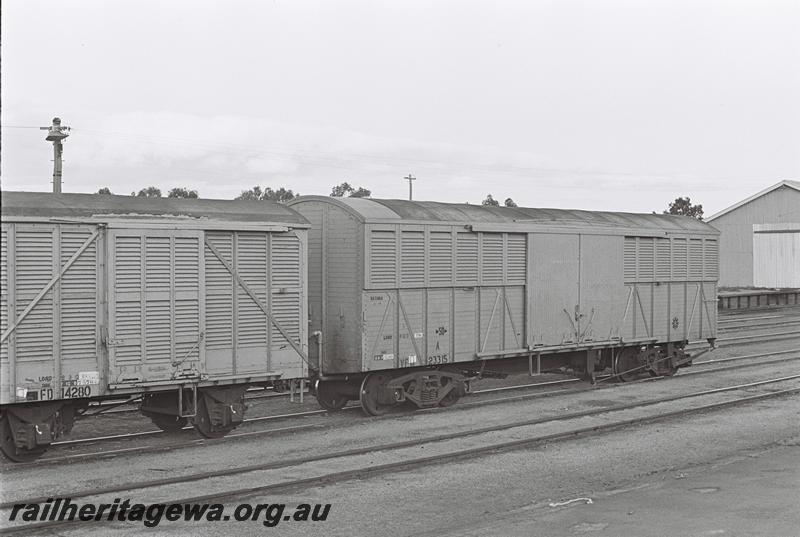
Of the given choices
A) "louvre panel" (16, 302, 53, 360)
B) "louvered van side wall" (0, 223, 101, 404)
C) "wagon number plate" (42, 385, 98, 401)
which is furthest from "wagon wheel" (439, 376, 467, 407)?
"louvre panel" (16, 302, 53, 360)

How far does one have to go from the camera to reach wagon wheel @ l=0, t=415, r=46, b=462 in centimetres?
1238

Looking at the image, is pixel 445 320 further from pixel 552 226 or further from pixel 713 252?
pixel 713 252

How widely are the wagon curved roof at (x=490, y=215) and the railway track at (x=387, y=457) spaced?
4.17 metres

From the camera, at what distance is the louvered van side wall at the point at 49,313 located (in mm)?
11984

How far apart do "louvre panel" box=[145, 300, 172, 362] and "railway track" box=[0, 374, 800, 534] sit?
2.29 metres

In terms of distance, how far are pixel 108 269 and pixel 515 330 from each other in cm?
877

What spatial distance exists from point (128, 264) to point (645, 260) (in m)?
13.0

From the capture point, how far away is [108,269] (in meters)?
12.8

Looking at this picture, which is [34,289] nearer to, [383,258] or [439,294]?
[383,258]

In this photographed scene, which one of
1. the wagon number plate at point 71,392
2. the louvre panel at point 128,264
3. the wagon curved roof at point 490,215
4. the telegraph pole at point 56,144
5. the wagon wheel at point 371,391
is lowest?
the wagon wheel at point 371,391

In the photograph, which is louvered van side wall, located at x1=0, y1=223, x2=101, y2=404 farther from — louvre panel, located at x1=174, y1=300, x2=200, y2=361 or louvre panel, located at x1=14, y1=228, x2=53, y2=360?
louvre panel, located at x1=174, y1=300, x2=200, y2=361

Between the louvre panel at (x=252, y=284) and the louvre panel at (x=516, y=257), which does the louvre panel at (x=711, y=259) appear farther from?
the louvre panel at (x=252, y=284)

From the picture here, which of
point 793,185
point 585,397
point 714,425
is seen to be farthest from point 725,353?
point 793,185

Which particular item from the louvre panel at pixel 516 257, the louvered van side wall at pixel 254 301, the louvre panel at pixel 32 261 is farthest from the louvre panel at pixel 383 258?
the louvre panel at pixel 32 261
